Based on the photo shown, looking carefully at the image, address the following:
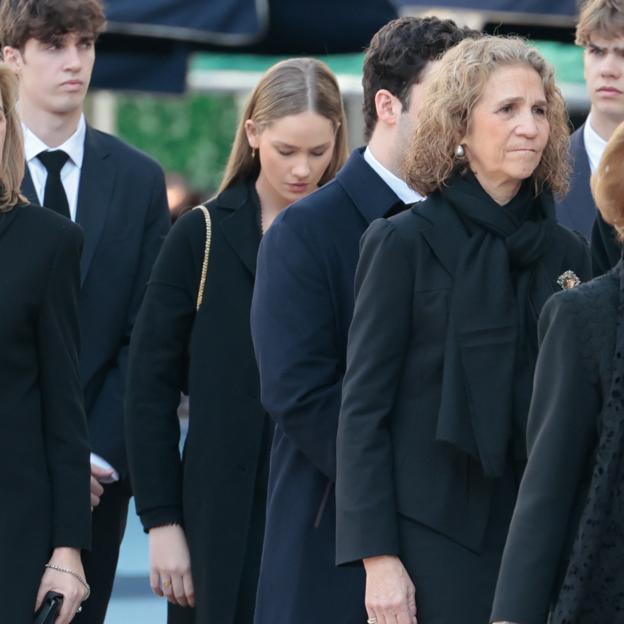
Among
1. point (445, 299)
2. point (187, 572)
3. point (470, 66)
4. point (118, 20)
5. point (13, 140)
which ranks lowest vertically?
point (187, 572)

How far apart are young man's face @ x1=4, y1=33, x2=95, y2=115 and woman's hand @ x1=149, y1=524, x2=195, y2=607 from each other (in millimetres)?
1309

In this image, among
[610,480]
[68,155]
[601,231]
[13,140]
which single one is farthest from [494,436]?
[68,155]

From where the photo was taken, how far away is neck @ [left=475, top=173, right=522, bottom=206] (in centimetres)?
392

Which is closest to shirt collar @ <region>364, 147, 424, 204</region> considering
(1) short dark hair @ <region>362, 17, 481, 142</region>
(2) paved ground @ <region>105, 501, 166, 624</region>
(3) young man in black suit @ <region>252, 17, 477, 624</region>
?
(3) young man in black suit @ <region>252, 17, 477, 624</region>

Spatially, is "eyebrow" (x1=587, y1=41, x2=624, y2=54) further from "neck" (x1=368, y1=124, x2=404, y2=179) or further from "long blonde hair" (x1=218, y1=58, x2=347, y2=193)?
"neck" (x1=368, y1=124, x2=404, y2=179)

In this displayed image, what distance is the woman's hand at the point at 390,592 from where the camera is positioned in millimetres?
3709

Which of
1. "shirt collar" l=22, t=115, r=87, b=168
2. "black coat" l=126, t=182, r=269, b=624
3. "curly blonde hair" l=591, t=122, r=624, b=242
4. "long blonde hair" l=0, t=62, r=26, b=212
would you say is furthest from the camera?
"shirt collar" l=22, t=115, r=87, b=168

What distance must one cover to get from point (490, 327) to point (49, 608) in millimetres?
1109

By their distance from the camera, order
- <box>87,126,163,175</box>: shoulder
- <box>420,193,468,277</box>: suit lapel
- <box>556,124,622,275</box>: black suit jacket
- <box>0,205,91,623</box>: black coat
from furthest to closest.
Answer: <box>87,126,163,175</box>: shoulder
<box>556,124,622,275</box>: black suit jacket
<box>0,205,91,623</box>: black coat
<box>420,193,468,277</box>: suit lapel

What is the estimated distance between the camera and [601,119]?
17.3 ft

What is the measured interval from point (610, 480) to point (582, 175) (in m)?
2.26

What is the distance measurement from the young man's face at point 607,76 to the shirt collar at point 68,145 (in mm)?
1497

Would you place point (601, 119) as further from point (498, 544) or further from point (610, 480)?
point (610, 480)

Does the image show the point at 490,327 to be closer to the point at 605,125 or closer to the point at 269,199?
the point at 269,199
